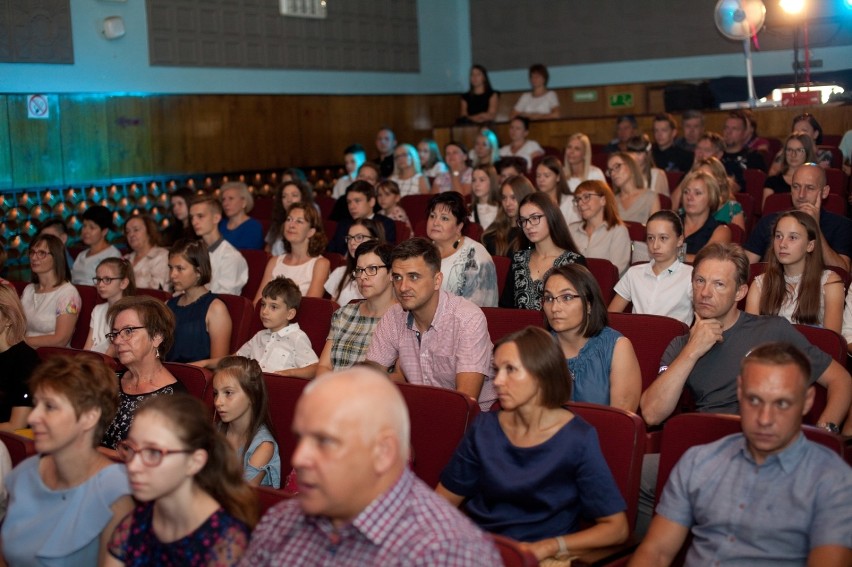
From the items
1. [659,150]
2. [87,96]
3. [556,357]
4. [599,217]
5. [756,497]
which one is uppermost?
[87,96]

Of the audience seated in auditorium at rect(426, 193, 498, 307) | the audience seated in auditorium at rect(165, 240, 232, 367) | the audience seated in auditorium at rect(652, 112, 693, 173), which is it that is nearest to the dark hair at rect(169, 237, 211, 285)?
the audience seated in auditorium at rect(165, 240, 232, 367)

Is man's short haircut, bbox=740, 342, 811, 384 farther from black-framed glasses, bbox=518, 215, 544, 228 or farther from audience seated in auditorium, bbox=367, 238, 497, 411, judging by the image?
black-framed glasses, bbox=518, 215, 544, 228

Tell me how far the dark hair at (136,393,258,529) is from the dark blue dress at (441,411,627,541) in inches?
26.0

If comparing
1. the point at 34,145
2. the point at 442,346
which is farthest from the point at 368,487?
the point at 34,145

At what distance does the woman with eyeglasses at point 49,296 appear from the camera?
→ 543 cm

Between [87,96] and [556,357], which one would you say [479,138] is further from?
A: [556,357]

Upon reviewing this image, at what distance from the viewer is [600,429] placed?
111 inches

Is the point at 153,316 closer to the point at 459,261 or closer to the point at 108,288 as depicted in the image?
the point at 108,288

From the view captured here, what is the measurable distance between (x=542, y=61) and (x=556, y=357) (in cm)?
947

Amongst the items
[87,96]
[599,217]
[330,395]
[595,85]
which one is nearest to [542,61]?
[595,85]

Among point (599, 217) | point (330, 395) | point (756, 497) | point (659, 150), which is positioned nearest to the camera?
point (330, 395)

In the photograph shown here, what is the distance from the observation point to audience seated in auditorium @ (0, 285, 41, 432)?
3.91 m

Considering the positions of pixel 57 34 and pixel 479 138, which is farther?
pixel 479 138

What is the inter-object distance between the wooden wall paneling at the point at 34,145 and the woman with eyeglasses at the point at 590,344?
5.99 metres
